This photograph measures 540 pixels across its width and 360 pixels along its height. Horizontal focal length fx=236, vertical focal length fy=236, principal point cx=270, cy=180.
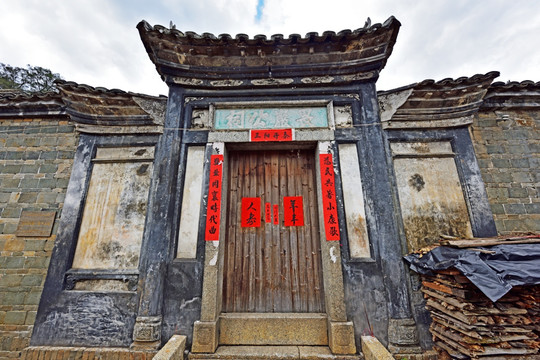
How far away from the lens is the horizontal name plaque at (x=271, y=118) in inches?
Result: 164

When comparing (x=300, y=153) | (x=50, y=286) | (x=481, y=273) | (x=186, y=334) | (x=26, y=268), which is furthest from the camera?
(x=300, y=153)

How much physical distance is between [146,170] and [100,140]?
111cm

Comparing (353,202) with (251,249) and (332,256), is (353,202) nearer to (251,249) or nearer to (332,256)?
(332,256)

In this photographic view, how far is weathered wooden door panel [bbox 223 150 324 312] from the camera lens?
3742mm

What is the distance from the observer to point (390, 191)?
12.4 feet

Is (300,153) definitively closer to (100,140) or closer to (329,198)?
(329,198)

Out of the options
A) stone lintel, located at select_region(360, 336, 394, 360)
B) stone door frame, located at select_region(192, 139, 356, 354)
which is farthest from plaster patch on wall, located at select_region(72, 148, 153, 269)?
stone lintel, located at select_region(360, 336, 394, 360)

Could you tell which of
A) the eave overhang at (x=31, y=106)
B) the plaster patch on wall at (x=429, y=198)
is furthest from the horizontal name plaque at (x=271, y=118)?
the eave overhang at (x=31, y=106)

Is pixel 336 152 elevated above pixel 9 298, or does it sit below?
above

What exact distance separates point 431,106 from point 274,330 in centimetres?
454

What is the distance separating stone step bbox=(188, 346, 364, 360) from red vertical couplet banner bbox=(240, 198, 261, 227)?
1749 mm

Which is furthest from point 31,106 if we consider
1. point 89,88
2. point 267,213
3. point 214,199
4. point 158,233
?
point 267,213

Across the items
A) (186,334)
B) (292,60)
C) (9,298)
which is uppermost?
(292,60)

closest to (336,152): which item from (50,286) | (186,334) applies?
(186,334)
